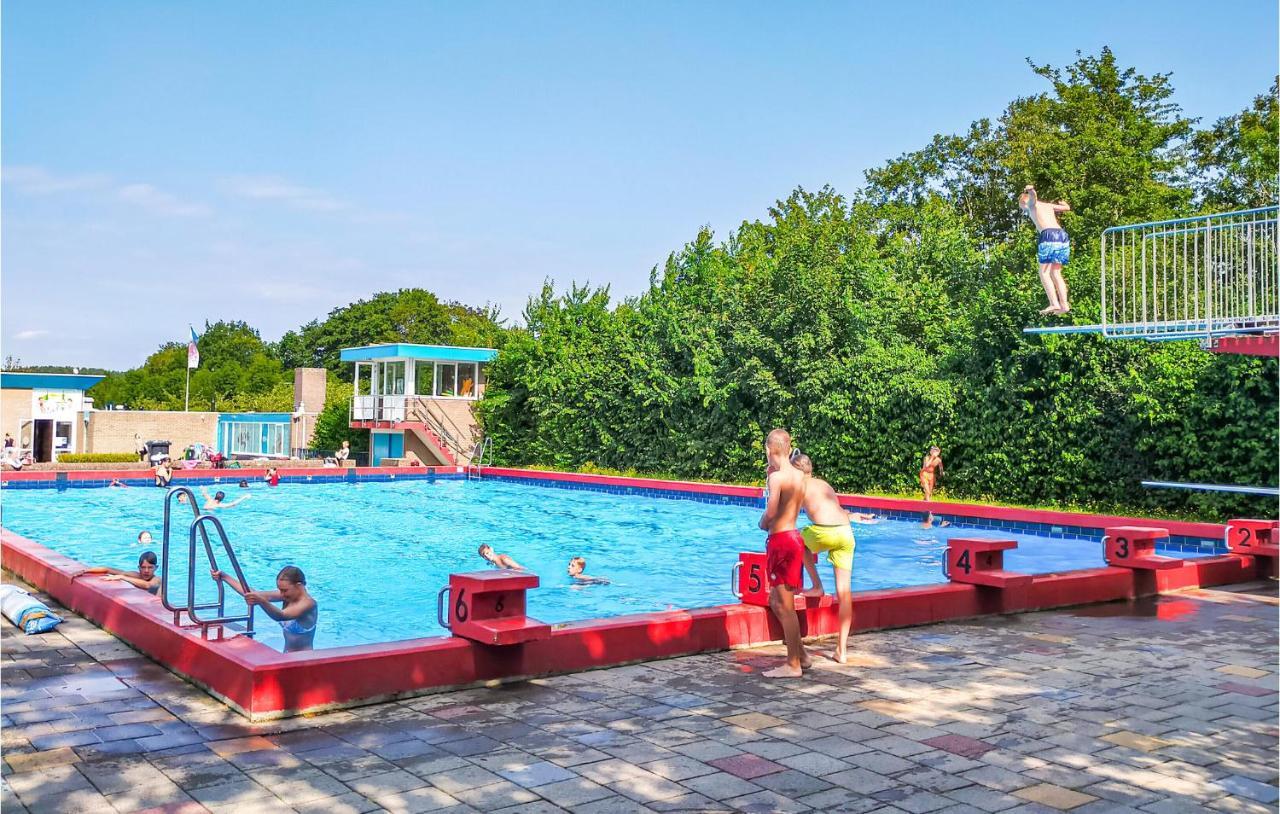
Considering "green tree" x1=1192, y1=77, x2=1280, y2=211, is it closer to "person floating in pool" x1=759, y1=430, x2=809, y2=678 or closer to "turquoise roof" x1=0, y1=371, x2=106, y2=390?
"person floating in pool" x1=759, y1=430, x2=809, y2=678

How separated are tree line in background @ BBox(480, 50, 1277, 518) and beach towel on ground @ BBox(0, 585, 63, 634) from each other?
15380 millimetres

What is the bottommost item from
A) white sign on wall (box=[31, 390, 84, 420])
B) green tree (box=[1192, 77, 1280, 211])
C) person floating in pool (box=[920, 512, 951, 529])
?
person floating in pool (box=[920, 512, 951, 529])

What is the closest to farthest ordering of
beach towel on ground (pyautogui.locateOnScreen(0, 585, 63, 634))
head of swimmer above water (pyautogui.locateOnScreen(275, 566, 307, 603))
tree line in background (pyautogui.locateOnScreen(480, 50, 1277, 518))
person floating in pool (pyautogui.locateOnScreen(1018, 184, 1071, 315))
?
head of swimmer above water (pyautogui.locateOnScreen(275, 566, 307, 603)), beach towel on ground (pyautogui.locateOnScreen(0, 585, 63, 634)), person floating in pool (pyautogui.locateOnScreen(1018, 184, 1071, 315)), tree line in background (pyautogui.locateOnScreen(480, 50, 1277, 518))

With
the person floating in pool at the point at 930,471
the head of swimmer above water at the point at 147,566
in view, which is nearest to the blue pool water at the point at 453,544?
the person floating in pool at the point at 930,471

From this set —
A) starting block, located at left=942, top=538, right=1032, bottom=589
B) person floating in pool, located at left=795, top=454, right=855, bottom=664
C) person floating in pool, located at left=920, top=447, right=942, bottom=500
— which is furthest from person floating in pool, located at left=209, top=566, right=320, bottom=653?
person floating in pool, located at left=920, top=447, right=942, bottom=500

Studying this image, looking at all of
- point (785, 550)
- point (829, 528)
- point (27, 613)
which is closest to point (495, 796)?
point (785, 550)

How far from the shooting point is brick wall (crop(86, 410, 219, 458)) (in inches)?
1560

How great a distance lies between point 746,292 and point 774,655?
69.1 ft

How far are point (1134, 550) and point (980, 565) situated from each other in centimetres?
221

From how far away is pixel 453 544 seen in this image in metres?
18.4

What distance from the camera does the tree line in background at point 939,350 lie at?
16.7 meters

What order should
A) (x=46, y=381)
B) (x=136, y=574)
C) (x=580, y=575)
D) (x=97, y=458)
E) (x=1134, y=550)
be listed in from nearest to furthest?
(x=1134, y=550) < (x=136, y=574) < (x=580, y=575) < (x=97, y=458) < (x=46, y=381)

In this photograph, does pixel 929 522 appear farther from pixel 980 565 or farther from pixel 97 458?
pixel 97 458

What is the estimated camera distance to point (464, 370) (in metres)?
37.4
